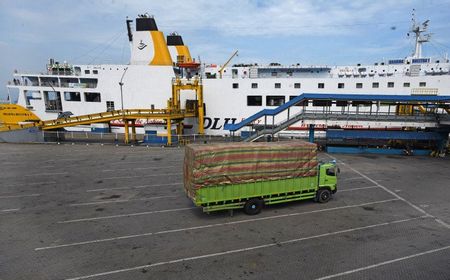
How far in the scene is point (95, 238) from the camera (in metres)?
11.4

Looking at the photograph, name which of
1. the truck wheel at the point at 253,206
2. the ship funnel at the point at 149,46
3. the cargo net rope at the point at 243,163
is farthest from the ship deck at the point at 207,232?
the ship funnel at the point at 149,46

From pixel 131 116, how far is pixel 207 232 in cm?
2470

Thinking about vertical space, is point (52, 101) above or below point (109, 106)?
above

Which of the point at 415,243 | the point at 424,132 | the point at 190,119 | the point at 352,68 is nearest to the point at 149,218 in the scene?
the point at 415,243

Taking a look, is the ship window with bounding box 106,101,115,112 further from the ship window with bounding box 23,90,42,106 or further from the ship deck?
the ship deck

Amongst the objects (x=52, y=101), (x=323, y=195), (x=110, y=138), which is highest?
(x=52, y=101)

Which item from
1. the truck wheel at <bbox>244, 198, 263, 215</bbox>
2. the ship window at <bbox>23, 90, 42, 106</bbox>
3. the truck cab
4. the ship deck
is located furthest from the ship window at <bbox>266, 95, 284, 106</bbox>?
the ship window at <bbox>23, 90, 42, 106</bbox>

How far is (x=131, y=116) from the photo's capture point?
3309 centimetres

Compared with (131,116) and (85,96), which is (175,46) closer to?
(85,96)

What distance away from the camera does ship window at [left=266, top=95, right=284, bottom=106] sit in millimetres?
36188

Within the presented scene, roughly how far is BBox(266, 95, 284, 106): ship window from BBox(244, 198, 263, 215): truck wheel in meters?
24.3

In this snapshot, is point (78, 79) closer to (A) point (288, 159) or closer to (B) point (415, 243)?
(A) point (288, 159)

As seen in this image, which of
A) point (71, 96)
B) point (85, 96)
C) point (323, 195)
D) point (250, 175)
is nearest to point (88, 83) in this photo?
point (85, 96)

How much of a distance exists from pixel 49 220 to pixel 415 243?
16.4 metres
